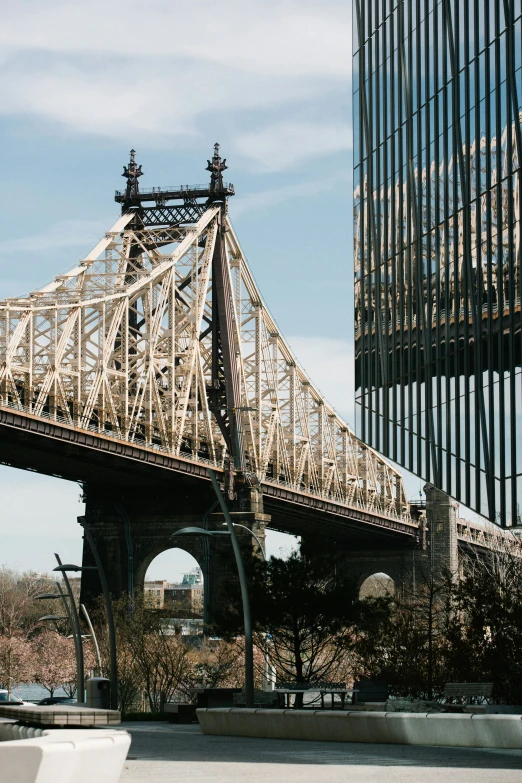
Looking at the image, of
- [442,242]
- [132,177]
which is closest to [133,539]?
[132,177]

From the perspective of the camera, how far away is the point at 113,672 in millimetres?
49625

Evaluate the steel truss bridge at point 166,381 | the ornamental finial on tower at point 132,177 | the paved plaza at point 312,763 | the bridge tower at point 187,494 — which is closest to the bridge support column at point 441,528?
the steel truss bridge at point 166,381

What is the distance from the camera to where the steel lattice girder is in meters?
81.6

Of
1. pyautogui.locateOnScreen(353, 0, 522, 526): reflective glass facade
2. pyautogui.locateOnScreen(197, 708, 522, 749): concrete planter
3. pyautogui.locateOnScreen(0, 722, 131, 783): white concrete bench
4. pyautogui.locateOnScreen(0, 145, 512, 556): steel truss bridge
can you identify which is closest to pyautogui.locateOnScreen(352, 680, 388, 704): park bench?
pyautogui.locateOnScreen(353, 0, 522, 526): reflective glass facade

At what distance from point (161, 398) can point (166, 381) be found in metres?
5.07

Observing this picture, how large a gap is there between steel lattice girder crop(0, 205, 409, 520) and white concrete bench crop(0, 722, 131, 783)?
58.6 m

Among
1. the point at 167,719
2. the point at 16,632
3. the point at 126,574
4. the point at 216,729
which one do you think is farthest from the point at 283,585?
the point at 16,632

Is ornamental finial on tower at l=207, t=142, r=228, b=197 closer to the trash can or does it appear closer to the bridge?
the bridge

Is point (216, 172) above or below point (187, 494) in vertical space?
above

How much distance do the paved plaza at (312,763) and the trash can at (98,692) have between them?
60.4ft

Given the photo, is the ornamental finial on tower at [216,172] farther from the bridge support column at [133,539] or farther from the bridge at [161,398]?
the bridge support column at [133,539]

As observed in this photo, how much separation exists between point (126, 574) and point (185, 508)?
632 centimetres

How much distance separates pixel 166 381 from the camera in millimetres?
101500

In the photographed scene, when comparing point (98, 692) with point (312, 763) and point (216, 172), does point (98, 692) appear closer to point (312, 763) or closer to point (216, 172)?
point (312, 763)
